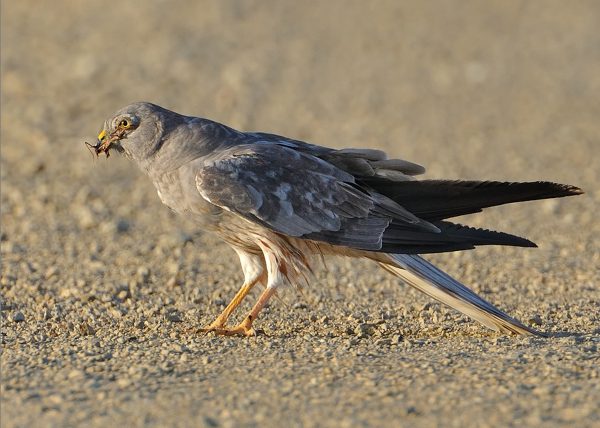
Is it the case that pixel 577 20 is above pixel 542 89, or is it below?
above

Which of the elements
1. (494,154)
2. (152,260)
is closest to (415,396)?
(152,260)

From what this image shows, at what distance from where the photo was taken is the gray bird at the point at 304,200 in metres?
7.86

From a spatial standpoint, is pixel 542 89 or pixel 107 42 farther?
pixel 107 42

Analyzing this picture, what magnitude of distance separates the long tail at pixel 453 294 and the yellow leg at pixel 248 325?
35.4 inches

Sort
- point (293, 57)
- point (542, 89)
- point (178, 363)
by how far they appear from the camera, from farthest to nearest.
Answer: point (293, 57) → point (542, 89) → point (178, 363)

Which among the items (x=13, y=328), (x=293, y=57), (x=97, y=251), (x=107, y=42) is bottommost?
(x=13, y=328)

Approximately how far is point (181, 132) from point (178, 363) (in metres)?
1.96

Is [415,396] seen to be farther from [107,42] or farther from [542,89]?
[107,42]

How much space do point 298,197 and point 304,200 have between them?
5 cm

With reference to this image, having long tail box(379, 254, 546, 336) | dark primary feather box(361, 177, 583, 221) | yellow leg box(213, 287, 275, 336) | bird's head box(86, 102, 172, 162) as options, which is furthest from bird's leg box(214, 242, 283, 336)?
bird's head box(86, 102, 172, 162)

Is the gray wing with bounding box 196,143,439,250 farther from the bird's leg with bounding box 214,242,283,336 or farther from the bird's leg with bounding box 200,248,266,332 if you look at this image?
the bird's leg with bounding box 200,248,266,332

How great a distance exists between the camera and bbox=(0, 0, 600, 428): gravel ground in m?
6.40

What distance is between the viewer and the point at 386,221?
802cm

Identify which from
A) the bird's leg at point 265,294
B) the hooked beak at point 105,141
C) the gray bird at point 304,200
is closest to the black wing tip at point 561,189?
the gray bird at point 304,200
